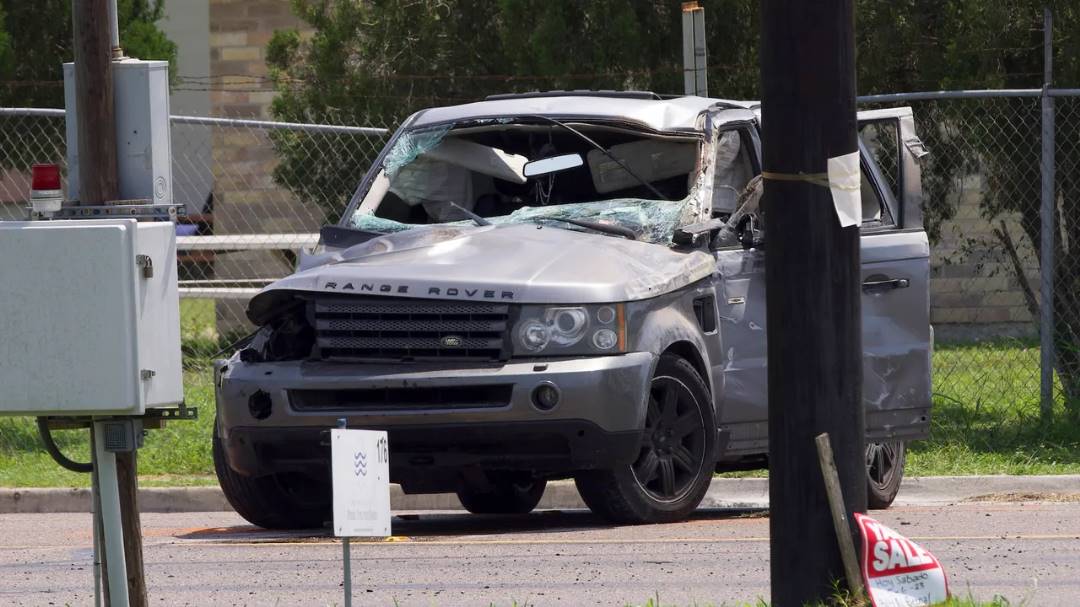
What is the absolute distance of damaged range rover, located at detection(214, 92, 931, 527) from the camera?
782 centimetres

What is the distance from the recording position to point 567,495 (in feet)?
33.6

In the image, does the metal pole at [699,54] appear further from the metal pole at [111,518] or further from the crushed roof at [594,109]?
the metal pole at [111,518]

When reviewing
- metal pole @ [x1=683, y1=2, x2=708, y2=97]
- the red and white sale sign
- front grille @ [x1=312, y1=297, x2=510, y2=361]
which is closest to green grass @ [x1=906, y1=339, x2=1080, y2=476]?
metal pole @ [x1=683, y1=2, x2=708, y2=97]

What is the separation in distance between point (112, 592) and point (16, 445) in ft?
25.5

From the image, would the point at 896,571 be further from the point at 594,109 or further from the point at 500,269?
the point at 594,109

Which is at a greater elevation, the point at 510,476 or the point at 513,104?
the point at 513,104

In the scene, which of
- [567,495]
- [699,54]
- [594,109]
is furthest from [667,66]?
[594,109]

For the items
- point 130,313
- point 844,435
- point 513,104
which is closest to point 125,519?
point 130,313

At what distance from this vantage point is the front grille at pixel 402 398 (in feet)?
25.6

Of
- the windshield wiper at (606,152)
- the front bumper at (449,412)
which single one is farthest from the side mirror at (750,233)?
the front bumper at (449,412)

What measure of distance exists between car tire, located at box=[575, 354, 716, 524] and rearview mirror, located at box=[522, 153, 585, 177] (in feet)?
4.85

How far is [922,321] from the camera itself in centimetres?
938

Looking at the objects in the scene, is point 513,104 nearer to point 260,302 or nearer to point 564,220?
point 564,220

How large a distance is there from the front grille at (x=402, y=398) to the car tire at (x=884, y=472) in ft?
8.97
